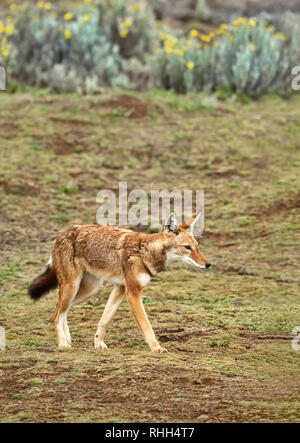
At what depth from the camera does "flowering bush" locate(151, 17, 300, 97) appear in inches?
668

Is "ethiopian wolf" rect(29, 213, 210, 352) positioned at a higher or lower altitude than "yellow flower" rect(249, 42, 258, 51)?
lower

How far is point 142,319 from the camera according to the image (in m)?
7.14

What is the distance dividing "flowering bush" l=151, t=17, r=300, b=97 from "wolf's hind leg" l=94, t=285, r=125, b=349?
991 cm

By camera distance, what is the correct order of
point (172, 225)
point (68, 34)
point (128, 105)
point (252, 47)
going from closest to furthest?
point (172, 225), point (128, 105), point (252, 47), point (68, 34)

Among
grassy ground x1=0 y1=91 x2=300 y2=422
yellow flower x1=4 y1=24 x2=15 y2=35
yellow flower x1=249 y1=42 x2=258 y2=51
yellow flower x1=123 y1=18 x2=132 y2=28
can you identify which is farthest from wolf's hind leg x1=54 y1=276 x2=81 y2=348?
yellow flower x1=123 y1=18 x2=132 y2=28

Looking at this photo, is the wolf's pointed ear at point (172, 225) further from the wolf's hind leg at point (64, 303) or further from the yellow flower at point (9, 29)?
the yellow flower at point (9, 29)

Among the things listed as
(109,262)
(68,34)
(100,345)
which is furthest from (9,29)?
(100,345)

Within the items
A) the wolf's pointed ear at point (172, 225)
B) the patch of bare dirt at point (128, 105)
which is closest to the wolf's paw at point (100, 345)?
the wolf's pointed ear at point (172, 225)

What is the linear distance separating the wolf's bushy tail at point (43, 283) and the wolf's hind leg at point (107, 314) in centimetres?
62

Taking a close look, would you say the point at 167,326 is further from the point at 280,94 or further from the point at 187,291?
the point at 280,94

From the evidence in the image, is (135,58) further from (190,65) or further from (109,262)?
(109,262)

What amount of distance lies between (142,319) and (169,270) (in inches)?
128

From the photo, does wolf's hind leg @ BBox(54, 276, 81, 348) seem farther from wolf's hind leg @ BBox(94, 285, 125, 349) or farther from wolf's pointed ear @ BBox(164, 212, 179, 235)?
wolf's pointed ear @ BBox(164, 212, 179, 235)

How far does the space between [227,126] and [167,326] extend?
804 cm
